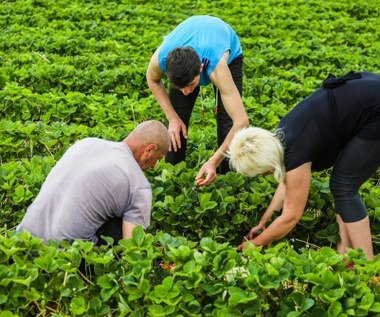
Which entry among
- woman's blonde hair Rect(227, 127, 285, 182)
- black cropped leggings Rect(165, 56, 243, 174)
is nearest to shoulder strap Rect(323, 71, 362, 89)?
woman's blonde hair Rect(227, 127, 285, 182)

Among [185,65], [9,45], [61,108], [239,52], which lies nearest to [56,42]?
[9,45]

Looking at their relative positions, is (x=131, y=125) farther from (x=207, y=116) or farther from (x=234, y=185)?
(x=234, y=185)

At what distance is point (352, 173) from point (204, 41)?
4.69 feet

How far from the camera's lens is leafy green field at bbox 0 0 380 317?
10.3 feet

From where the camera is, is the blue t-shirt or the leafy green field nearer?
the leafy green field

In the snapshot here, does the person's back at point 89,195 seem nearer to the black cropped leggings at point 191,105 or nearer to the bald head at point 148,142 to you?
the bald head at point 148,142

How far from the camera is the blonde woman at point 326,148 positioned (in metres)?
3.71

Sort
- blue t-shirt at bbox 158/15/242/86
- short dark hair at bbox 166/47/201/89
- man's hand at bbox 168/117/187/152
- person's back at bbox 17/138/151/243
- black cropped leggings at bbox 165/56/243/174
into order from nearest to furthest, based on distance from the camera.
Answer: person's back at bbox 17/138/151/243, short dark hair at bbox 166/47/201/89, blue t-shirt at bbox 158/15/242/86, man's hand at bbox 168/117/187/152, black cropped leggings at bbox 165/56/243/174

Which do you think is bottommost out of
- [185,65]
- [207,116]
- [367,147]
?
[207,116]

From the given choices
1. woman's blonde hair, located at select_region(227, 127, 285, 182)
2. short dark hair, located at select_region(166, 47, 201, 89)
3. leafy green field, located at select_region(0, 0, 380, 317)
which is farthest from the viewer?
short dark hair, located at select_region(166, 47, 201, 89)

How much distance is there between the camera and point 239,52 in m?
5.07

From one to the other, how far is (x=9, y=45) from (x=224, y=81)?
5.40m

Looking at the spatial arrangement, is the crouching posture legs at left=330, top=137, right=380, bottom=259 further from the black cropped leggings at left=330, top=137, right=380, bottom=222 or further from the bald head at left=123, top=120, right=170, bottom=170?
the bald head at left=123, top=120, right=170, bottom=170

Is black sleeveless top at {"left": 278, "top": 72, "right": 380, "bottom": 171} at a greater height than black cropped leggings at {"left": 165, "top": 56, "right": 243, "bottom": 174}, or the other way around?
black sleeveless top at {"left": 278, "top": 72, "right": 380, "bottom": 171}
